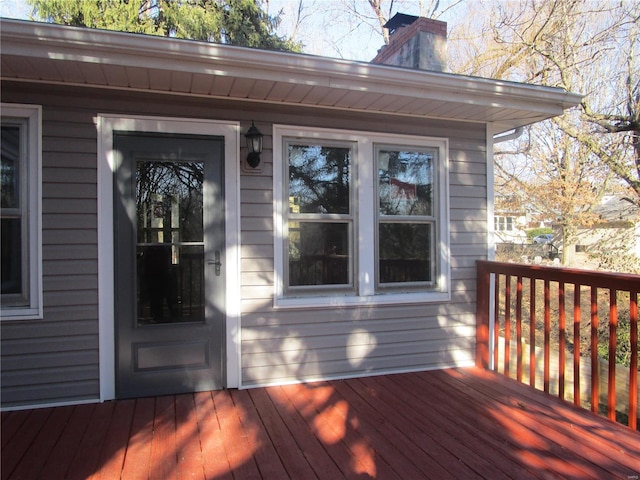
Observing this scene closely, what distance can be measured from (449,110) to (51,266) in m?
3.14

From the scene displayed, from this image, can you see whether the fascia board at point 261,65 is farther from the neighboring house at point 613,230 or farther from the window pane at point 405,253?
the neighboring house at point 613,230

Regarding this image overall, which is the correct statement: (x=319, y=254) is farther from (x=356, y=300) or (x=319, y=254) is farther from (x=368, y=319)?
(x=368, y=319)

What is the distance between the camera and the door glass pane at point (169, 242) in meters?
3.07

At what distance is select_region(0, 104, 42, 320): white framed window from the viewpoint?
9.38 ft

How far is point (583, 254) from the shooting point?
11703 mm

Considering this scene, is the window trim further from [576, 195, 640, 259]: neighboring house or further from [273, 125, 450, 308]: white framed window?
[576, 195, 640, 259]: neighboring house

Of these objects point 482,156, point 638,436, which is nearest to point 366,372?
point 638,436

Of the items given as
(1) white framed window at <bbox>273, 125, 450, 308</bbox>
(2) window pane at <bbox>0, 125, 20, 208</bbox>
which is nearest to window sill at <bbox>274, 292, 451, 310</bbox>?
(1) white framed window at <bbox>273, 125, 450, 308</bbox>

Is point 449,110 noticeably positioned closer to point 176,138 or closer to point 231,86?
point 231,86

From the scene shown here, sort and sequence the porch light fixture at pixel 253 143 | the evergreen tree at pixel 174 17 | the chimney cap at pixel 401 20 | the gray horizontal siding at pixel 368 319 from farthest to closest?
1. the evergreen tree at pixel 174 17
2. the chimney cap at pixel 401 20
3. the gray horizontal siding at pixel 368 319
4. the porch light fixture at pixel 253 143

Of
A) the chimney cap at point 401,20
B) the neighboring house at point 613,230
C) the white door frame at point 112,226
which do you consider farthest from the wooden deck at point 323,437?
the neighboring house at point 613,230

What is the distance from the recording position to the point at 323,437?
2463 millimetres

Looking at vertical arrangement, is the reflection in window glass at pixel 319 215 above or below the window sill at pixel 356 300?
above

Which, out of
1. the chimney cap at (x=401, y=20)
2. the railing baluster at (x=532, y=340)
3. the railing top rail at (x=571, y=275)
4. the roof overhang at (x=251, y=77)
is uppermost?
the chimney cap at (x=401, y=20)
